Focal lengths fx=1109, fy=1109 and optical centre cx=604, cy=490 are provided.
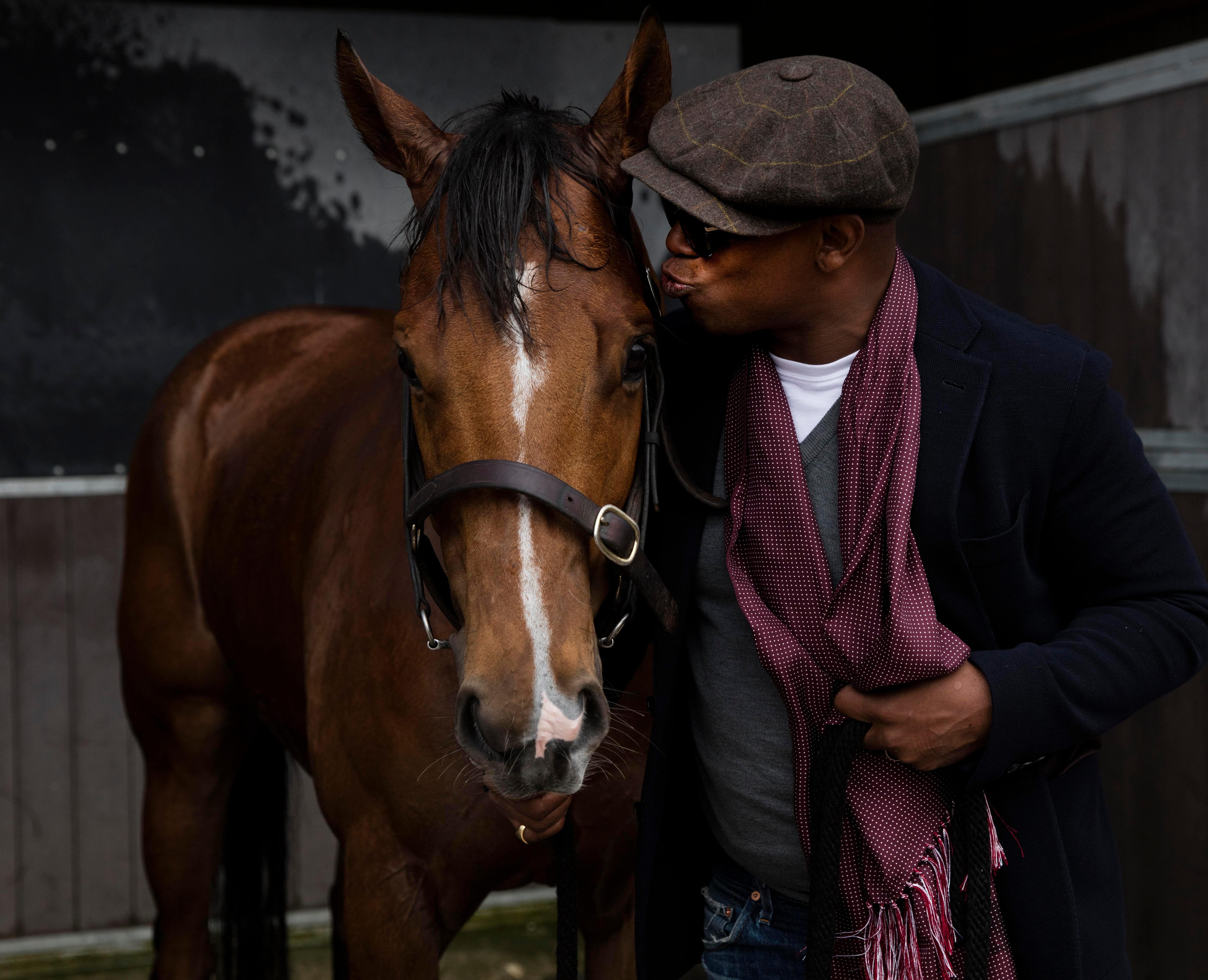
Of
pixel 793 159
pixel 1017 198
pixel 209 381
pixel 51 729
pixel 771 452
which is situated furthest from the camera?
pixel 51 729

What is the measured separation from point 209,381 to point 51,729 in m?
1.39

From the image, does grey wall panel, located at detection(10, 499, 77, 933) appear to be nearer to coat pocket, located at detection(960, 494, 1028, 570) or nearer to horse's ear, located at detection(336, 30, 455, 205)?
horse's ear, located at detection(336, 30, 455, 205)

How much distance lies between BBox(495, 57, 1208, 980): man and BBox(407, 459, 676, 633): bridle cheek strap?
0.36 feet

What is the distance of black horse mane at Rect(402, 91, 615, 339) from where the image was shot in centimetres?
131

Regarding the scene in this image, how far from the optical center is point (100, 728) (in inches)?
140

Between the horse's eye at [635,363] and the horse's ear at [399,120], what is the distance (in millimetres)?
423

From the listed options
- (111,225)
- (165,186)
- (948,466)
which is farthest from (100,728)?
(948,466)

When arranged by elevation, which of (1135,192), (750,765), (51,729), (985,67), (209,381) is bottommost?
(51,729)

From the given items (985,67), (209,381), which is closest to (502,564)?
(209,381)

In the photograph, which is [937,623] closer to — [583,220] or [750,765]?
[750,765]

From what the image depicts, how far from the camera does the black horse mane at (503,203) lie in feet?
4.29

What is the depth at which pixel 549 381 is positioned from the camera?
49.9 inches

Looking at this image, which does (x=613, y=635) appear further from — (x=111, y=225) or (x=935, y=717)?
(x=111, y=225)

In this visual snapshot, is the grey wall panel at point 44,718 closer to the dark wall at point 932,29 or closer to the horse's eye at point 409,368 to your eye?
the dark wall at point 932,29
